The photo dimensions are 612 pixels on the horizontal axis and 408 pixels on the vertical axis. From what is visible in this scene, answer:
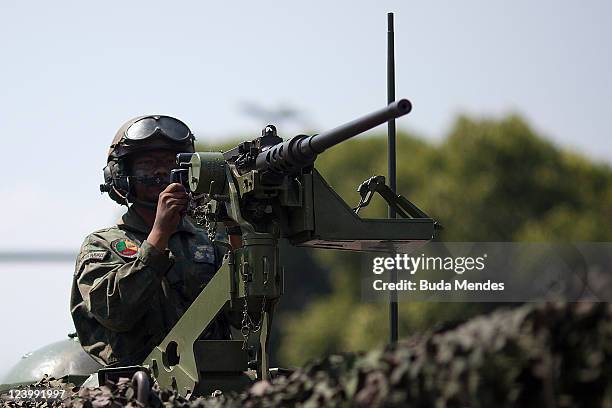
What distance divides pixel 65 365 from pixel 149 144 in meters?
2.18

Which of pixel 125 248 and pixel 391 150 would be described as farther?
pixel 125 248

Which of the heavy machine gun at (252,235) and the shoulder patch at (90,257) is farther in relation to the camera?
the shoulder patch at (90,257)

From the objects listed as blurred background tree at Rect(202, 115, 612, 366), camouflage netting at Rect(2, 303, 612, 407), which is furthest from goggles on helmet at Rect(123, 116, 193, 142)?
blurred background tree at Rect(202, 115, 612, 366)

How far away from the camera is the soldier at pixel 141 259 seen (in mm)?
8992

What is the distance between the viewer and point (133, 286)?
8992mm

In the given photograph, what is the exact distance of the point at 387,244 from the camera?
866cm

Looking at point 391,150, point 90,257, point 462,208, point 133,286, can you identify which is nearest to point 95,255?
point 90,257

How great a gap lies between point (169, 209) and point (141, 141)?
51.9 inches

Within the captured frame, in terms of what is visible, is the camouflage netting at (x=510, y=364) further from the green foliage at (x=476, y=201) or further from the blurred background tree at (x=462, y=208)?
the green foliage at (x=476, y=201)

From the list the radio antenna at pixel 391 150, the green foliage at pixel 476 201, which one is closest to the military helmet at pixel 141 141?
→ the radio antenna at pixel 391 150

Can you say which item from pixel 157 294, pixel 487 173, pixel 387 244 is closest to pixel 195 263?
pixel 157 294

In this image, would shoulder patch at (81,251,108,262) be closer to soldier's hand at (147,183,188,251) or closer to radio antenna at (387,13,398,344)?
soldier's hand at (147,183,188,251)

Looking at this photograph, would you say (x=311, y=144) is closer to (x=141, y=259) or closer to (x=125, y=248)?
(x=141, y=259)

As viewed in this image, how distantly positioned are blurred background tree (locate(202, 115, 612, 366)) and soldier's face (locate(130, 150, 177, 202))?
2810 centimetres
